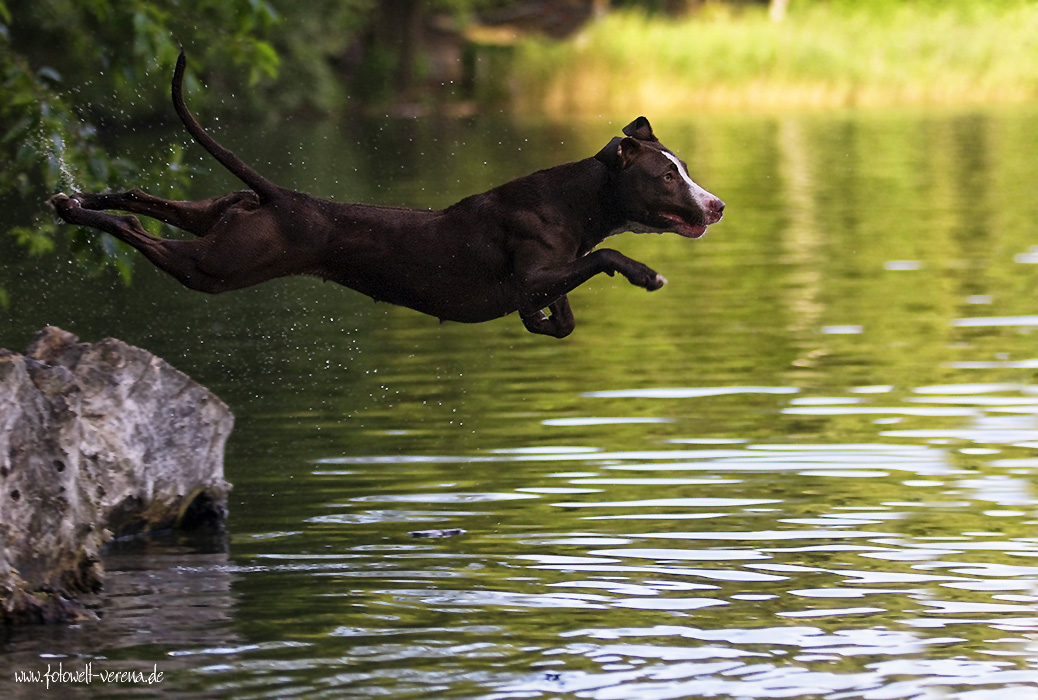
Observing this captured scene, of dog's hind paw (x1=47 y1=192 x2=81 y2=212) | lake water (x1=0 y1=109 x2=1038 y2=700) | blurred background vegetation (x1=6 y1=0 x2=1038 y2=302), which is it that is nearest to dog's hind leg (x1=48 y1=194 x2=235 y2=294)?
dog's hind paw (x1=47 y1=192 x2=81 y2=212)

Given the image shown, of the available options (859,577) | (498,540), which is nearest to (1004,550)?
(859,577)

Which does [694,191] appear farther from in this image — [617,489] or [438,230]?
[617,489]

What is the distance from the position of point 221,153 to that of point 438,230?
1140 millimetres

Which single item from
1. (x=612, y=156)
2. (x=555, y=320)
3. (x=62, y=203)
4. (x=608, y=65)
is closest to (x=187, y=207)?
(x=62, y=203)

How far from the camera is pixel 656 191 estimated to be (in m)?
7.88

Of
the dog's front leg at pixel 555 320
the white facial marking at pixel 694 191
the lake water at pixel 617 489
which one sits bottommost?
the lake water at pixel 617 489

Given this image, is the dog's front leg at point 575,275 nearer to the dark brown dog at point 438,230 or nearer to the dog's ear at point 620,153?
the dark brown dog at point 438,230

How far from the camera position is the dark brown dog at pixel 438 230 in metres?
7.81

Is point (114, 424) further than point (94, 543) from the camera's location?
Yes

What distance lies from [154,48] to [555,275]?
5.62 m

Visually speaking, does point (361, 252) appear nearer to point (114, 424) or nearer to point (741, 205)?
point (114, 424)

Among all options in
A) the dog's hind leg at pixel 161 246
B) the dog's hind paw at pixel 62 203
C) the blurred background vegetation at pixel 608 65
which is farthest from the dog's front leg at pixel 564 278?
the blurred background vegetation at pixel 608 65

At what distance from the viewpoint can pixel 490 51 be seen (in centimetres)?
5009

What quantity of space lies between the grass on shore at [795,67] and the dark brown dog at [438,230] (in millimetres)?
35007
